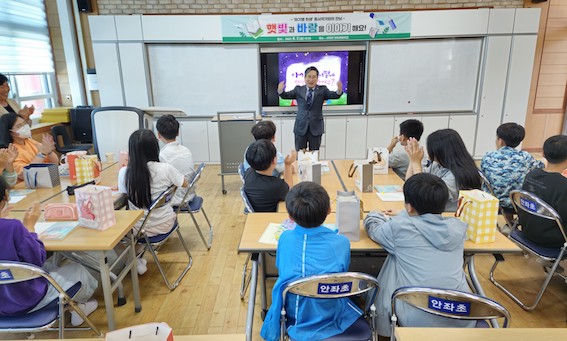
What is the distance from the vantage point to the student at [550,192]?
2.19 meters

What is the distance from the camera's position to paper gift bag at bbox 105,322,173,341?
0.86m

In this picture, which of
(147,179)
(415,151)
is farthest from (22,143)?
(415,151)

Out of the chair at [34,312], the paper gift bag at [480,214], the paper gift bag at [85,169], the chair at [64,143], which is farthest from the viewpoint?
the chair at [64,143]

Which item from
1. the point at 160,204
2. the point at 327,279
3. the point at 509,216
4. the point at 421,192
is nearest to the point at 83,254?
the point at 160,204

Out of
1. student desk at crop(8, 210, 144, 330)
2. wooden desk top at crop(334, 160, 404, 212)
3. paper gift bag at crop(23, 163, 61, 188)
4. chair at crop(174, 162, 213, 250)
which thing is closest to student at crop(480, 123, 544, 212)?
wooden desk top at crop(334, 160, 404, 212)

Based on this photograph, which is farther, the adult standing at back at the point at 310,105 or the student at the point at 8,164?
the adult standing at back at the point at 310,105

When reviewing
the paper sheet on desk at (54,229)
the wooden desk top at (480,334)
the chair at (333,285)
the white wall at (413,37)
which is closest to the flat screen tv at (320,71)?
the white wall at (413,37)

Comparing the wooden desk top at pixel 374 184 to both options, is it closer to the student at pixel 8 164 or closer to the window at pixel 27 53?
the student at pixel 8 164

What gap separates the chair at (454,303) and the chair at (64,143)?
513 cm

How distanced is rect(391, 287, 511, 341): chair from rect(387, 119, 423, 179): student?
1.82m

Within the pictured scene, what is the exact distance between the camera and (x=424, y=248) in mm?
1523

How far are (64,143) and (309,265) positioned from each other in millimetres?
5156

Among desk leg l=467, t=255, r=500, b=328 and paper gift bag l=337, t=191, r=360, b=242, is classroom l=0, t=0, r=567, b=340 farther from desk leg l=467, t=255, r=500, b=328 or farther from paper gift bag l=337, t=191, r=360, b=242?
desk leg l=467, t=255, r=500, b=328

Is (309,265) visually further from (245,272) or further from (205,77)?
(205,77)
